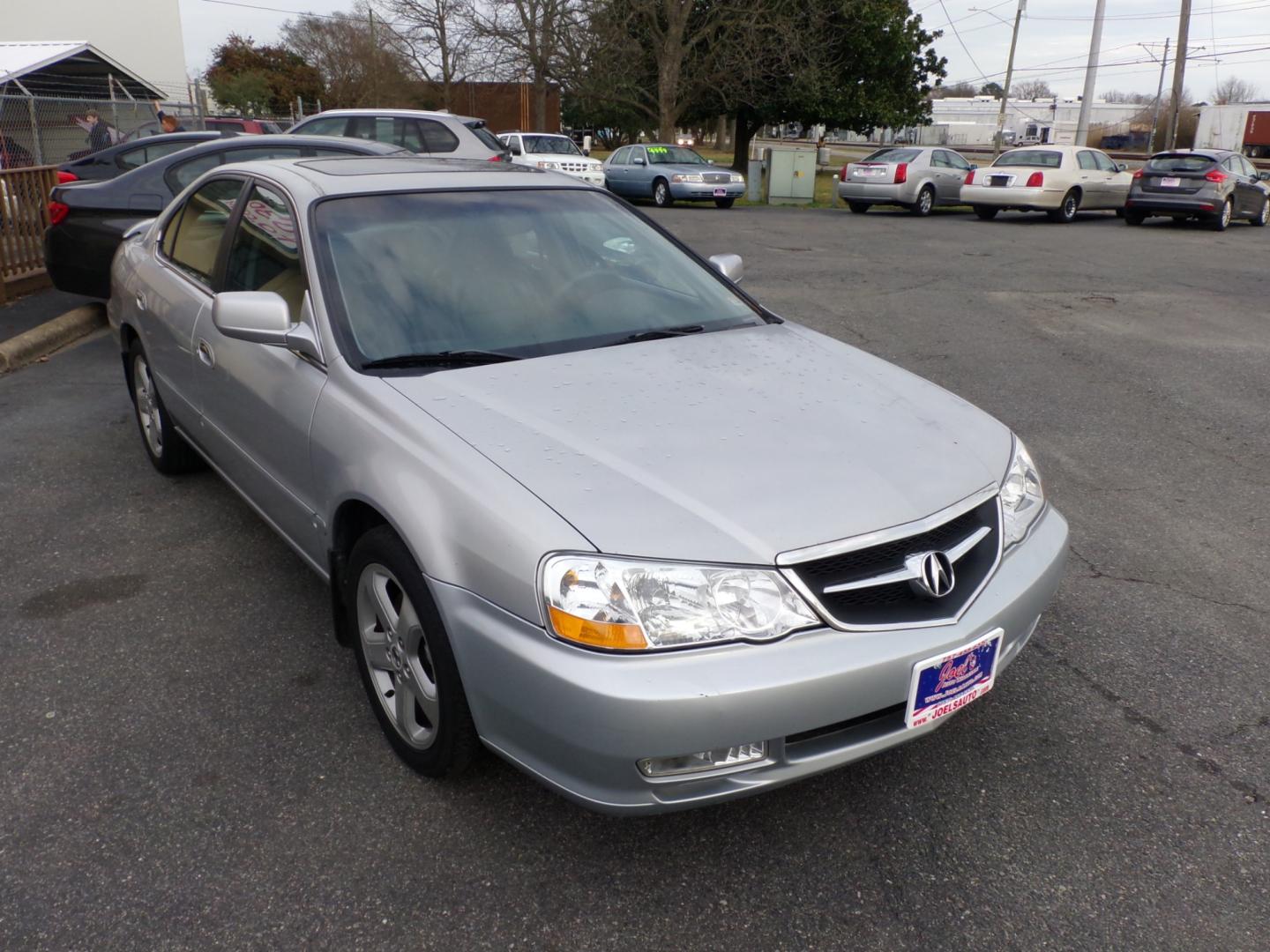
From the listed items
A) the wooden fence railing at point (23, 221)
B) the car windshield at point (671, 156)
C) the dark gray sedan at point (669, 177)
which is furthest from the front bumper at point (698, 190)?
the wooden fence railing at point (23, 221)

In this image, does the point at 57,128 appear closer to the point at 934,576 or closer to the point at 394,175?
the point at 394,175

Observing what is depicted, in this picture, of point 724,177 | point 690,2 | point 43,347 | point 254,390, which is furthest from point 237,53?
point 254,390

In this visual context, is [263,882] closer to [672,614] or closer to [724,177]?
[672,614]

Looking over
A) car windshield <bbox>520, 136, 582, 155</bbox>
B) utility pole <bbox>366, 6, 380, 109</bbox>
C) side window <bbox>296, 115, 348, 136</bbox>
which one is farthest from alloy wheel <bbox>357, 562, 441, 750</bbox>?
utility pole <bbox>366, 6, 380, 109</bbox>

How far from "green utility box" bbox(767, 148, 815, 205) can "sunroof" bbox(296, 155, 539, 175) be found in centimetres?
2141

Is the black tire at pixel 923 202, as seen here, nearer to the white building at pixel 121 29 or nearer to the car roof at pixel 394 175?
the car roof at pixel 394 175

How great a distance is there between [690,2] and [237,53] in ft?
128

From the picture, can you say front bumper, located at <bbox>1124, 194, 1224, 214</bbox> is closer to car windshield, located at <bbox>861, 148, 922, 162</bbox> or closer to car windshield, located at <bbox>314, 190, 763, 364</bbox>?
car windshield, located at <bbox>861, 148, 922, 162</bbox>

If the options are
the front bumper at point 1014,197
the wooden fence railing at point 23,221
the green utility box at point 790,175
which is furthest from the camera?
the green utility box at point 790,175

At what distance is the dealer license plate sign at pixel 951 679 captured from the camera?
2.35 m

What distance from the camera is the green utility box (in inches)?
961

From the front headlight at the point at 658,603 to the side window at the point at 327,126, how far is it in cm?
1289

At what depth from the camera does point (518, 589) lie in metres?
2.24

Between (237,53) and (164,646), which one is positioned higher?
(237,53)
